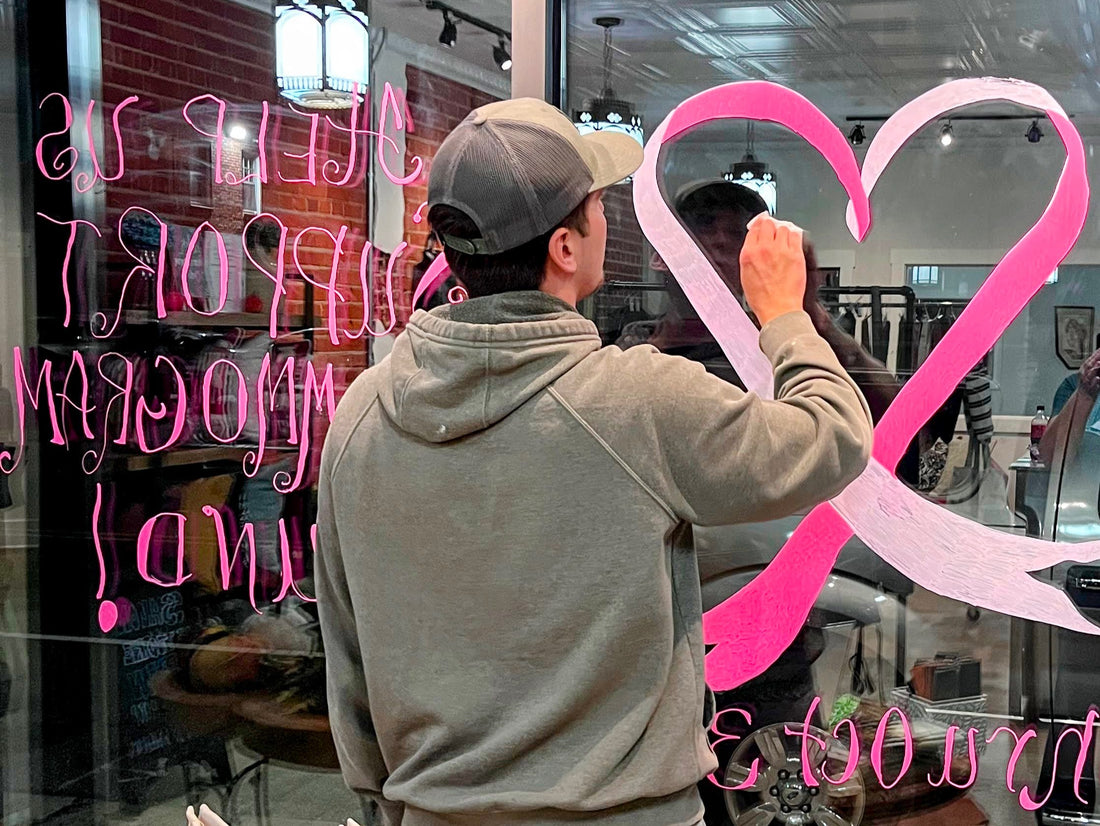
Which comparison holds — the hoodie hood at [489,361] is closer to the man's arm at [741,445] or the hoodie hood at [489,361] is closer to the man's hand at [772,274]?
the man's arm at [741,445]

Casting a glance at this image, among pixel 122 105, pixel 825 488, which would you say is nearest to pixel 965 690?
pixel 825 488

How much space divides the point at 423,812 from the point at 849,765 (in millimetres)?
1183

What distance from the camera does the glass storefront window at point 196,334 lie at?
2527 millimetres

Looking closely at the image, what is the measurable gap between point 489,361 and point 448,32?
1.44 m

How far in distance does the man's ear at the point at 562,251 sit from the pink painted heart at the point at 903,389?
982 mm

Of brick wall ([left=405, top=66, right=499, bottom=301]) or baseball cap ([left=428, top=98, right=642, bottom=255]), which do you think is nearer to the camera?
baseball cap ([left=428, top=98, right=642, bottom=255])

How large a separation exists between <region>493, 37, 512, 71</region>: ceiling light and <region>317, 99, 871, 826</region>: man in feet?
3.73

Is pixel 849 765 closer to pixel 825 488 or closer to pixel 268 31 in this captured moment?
pixel 825 488

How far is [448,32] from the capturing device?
2486 millimetres

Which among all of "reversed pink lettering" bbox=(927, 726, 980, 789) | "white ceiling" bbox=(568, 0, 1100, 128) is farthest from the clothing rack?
"reversed pink lettering" bbox=(927, 726, 980, 789)

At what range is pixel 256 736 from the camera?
9.19ft

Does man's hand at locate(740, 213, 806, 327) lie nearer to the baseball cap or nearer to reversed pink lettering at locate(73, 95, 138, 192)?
the baseball cap

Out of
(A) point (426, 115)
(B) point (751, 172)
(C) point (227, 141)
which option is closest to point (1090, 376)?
(B) point (751, 172)

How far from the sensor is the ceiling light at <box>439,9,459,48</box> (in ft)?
8.14
